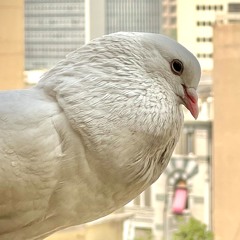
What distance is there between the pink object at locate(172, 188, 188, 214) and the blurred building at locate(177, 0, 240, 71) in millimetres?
632

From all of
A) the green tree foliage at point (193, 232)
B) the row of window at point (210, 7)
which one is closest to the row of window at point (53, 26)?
the row of window at point (210, 7)

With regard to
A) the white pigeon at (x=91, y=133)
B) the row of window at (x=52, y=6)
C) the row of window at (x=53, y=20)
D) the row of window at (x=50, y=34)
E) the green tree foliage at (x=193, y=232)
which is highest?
the row of window at (x=52, y=6)

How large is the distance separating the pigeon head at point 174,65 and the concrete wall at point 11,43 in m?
0.94

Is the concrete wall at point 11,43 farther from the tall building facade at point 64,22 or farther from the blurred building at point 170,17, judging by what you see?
the blurred building at point 170,17

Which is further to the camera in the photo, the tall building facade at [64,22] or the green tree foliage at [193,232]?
the green tree foliage at [193,232]

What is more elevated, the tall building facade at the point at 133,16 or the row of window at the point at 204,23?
the tall building facade at the point at 133,16

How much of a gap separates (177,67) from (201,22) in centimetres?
181

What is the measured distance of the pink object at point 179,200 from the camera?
9.39 feet

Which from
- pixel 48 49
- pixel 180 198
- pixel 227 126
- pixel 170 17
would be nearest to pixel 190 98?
pixel 48 49

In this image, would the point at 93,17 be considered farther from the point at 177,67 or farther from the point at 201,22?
the point at 177,67

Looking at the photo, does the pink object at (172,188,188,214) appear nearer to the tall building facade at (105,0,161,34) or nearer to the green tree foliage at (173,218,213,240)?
the green tree foliage at (173,218,213,240)

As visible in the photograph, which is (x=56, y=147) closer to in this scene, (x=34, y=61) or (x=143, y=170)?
(x=143, y=170)

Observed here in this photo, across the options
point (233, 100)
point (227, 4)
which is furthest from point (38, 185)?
point (233, 100)

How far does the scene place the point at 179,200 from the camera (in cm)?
292
